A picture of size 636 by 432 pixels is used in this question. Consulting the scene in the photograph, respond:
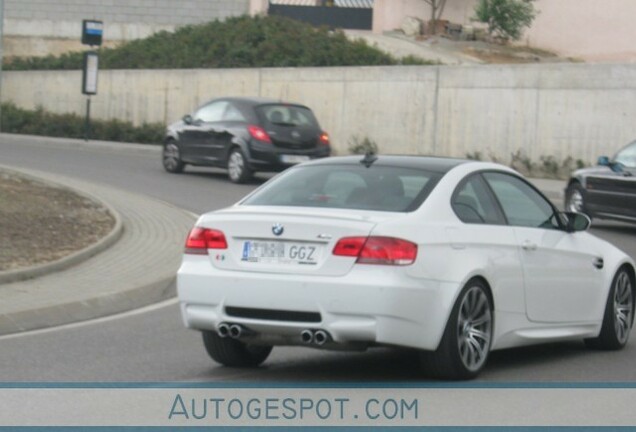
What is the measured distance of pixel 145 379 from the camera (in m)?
9.22

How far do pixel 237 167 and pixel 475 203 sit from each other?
1718 cm

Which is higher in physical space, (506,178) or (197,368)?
(506,178)

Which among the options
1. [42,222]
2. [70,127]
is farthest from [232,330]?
[70,127]

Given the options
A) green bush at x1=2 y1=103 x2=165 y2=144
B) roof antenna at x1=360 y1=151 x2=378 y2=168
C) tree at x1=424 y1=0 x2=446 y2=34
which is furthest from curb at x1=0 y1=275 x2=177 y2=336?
tree at x1=424 y1=0 x2=446 y2=34

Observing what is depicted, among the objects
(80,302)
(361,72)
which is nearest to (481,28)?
(361,72)

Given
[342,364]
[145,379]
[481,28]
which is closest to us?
[145,379]

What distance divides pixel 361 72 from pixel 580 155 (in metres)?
7.30

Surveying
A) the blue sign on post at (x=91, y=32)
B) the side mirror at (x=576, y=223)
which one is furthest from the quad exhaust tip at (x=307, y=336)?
the blue sign on post at (x=91, y=32)

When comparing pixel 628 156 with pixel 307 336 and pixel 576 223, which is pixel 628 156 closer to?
pixel 576 223

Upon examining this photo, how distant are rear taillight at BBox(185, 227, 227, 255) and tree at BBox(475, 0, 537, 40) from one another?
47490 millimetres

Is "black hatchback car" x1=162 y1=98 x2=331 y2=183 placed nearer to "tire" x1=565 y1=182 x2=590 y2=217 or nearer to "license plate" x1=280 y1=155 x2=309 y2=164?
"license plate" x1=280 y1=155 x2=309 y2=164

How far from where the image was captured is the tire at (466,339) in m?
8.79

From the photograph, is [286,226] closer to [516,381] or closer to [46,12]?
[516,381]

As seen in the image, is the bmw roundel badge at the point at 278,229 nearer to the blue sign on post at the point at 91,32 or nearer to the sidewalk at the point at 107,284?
the sidewalk at the point at 107,284
